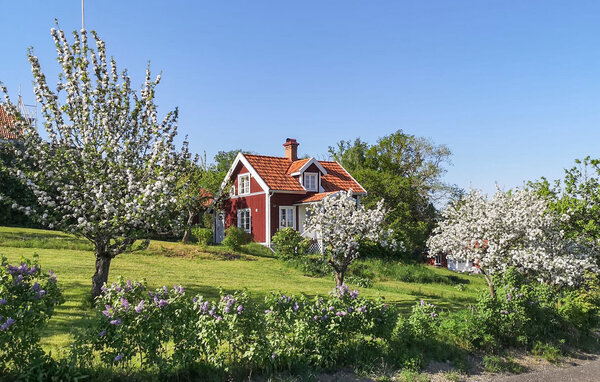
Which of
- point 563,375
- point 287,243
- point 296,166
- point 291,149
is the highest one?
point 291,149

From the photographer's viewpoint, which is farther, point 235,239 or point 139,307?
point 235,239

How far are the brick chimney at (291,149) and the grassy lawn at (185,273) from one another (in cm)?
1088

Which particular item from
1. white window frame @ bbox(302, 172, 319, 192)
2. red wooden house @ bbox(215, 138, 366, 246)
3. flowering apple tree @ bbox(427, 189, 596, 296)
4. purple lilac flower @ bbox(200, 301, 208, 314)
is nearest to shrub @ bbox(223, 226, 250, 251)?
red wooden house @ bbox(215, 138, 366, 246)

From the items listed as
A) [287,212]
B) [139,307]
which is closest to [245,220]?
[287,212]

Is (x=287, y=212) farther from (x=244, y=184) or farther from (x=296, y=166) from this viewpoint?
(x=244, y=184)

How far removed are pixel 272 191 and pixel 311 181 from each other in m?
3.65

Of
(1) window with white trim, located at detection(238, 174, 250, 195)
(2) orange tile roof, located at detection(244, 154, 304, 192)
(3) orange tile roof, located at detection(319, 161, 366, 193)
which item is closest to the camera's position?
(2) orange tile roof, located at detection(244, 154, 304, 192)

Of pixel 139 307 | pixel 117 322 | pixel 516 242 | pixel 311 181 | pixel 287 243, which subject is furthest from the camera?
pixel 311 181

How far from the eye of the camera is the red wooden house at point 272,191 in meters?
28.9

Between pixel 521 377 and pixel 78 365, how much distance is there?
7.94m

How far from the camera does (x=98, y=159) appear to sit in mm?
10219

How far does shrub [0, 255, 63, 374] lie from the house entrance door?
26375 mm

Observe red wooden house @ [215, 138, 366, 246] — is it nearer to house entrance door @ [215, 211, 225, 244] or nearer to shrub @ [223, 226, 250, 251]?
house entrance door @ [215, 211, 225, 244]

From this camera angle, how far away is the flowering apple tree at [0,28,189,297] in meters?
9.74
